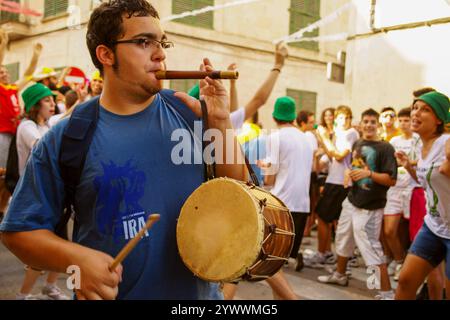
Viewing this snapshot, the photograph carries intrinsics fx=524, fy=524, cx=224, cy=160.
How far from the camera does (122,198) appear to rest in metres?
1.81

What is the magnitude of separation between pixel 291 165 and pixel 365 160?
0.76 metres

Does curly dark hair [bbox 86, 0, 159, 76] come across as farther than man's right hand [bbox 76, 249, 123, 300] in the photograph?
Yes

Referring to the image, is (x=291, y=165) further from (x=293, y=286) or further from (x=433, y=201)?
(x=433, y=201)

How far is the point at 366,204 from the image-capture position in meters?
5.36

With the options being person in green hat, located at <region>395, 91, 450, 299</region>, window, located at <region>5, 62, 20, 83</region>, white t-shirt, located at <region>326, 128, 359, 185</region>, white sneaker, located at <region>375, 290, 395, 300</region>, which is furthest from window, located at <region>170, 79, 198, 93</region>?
person in green hat, located at <region>395, 91, 450, 299</region>

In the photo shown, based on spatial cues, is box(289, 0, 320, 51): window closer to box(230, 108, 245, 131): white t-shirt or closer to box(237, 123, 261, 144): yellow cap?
box(237, 123, 261, 144): yellow cap

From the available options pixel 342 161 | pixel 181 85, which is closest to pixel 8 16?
pixel 181 85

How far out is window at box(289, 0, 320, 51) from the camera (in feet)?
50.8

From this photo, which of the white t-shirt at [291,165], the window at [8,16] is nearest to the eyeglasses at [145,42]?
the white t-shirt at [291,165]

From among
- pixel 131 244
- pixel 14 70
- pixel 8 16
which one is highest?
pixel 8 16

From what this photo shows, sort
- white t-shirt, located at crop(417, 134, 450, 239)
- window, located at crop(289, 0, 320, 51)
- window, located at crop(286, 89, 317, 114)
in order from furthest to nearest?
1. window, located at crop(286, 89, 317, 114)
2. window, located at crop(289, 0, 320, 51)
3. white t-shirt, located at crop(417, 134, 450, 239)
